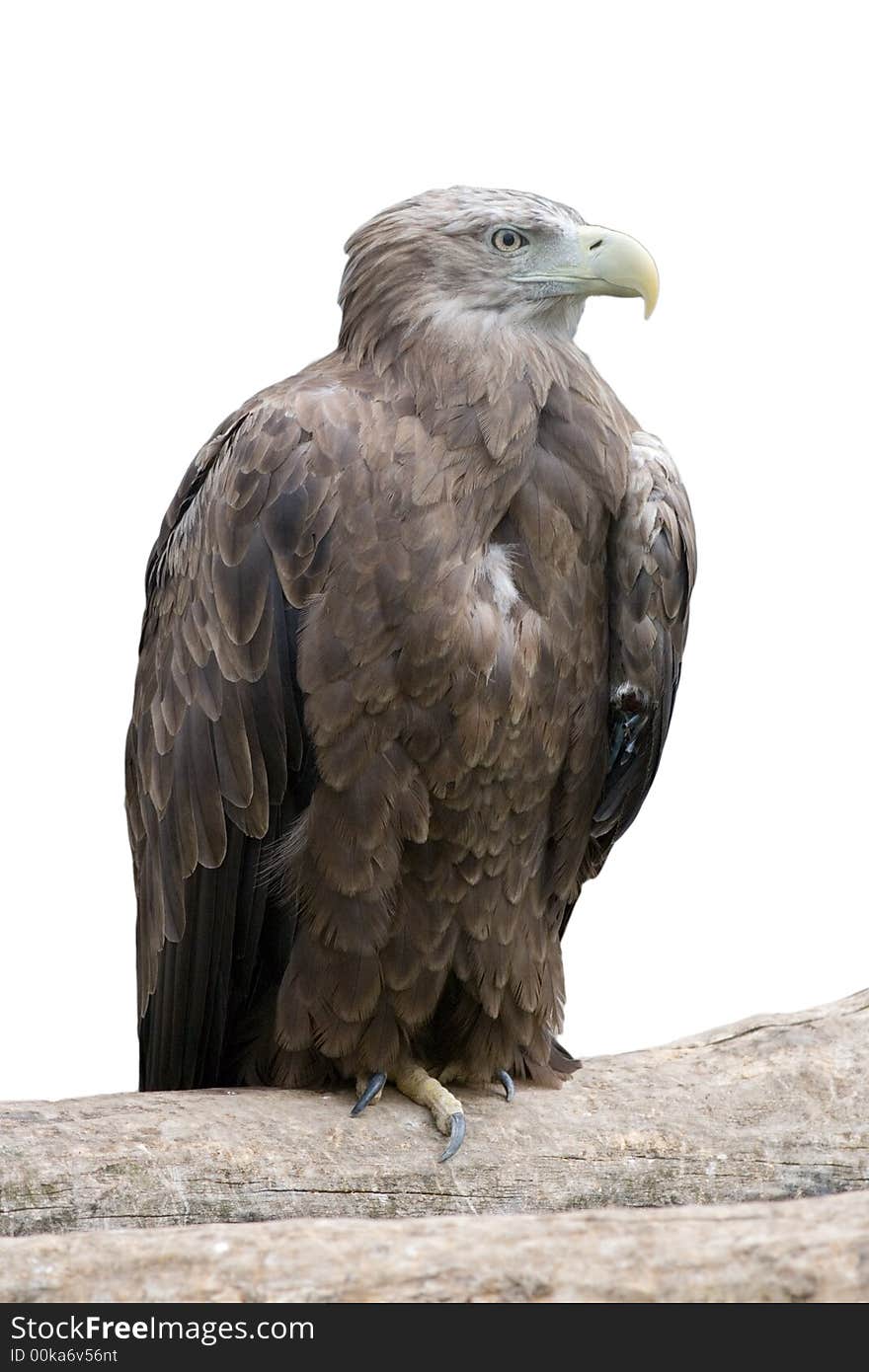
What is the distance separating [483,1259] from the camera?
364 cm

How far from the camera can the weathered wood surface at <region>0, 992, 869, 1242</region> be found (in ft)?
15.2

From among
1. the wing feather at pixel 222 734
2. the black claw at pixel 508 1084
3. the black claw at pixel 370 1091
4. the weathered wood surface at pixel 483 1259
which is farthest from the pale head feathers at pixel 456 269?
the weathered wood surface at pixel 483 1259

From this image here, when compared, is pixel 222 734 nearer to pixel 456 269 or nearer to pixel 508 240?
pixel 456 269

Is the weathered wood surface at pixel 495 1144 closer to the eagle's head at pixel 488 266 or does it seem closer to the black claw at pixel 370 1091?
the black claw at pixel 370 1091

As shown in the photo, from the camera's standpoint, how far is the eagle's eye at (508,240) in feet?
16.0

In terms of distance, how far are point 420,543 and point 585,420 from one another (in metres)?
0.64

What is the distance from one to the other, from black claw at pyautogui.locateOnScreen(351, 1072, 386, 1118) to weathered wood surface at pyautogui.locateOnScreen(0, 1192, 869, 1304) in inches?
50.8

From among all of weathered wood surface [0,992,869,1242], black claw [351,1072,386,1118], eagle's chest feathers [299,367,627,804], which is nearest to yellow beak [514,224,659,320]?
eagle's chest feathers [299,367,627,804]

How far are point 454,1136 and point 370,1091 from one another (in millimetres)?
284

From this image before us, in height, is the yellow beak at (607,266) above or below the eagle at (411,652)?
above

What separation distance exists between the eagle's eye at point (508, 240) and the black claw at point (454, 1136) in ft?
8.24

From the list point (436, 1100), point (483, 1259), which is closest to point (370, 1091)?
point (436, 1100)
